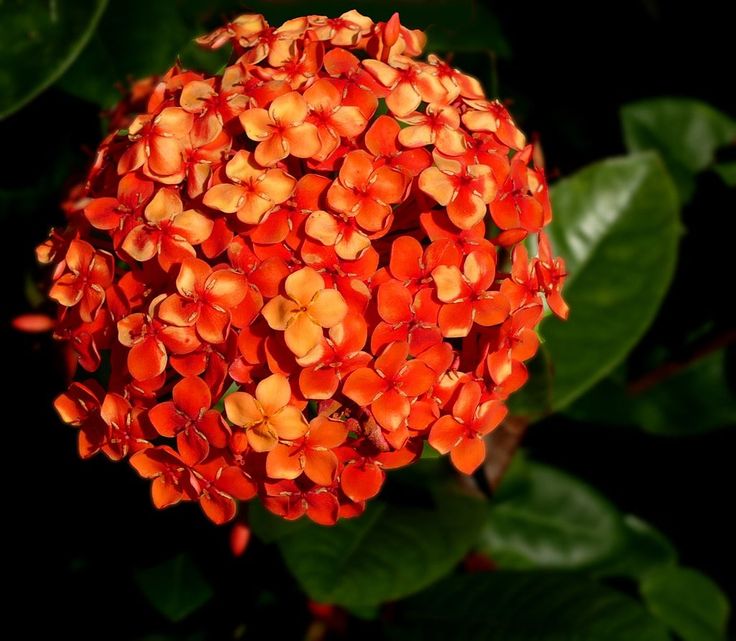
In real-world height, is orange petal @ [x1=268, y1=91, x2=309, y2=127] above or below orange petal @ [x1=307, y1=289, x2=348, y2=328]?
above

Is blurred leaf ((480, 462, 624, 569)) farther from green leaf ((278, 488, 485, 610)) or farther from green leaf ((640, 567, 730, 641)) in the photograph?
green leaf ((278, 488, 485, 610))

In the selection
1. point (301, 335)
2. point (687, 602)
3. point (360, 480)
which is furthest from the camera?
point (687, 602)

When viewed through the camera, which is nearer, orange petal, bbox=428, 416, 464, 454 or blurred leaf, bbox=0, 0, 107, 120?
orange petal, bbox=428, 416, 464, 454

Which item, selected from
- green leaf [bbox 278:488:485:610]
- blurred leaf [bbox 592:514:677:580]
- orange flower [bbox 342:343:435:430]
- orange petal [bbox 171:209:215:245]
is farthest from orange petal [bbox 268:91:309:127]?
blurred leaf [bbox 592:514:677:580]

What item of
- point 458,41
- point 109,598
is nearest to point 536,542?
point 109,598

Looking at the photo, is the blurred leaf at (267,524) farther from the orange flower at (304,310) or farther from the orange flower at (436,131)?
the orange flower at (436,131)

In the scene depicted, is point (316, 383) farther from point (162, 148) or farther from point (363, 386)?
point (162, 148)

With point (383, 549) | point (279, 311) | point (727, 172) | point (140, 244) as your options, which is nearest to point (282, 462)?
point (279, 311)
